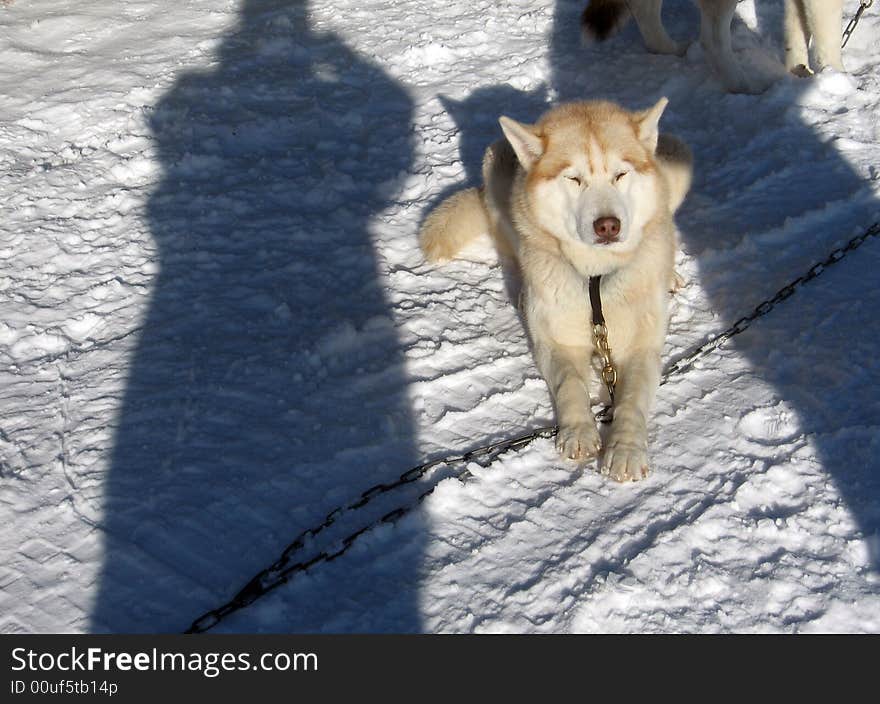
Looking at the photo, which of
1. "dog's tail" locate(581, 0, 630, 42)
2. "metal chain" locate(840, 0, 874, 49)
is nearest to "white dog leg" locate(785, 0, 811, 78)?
"metal chain" locate(840, 0, 874, 49)

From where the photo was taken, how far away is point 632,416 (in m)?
3.57

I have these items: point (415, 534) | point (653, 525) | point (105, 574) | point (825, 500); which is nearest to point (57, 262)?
point (105, 574)

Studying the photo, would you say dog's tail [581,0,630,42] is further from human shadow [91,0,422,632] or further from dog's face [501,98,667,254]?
dog's face [501,98,667,254]

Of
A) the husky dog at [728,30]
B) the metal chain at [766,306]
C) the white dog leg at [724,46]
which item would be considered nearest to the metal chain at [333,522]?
the metal chain at [766,306]

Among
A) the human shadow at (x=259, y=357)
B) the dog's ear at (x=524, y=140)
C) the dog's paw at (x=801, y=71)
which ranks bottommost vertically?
the human shadow at (x=259, y=357)

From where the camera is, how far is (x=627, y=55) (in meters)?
6.62

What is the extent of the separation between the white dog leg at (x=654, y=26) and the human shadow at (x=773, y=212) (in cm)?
9

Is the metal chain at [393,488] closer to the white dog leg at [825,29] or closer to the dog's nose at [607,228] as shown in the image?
the dog's nose at [607,228]

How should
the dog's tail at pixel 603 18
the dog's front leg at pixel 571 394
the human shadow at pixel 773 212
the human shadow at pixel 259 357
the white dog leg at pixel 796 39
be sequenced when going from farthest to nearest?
the dog's tail at pixel 603 18 → the white dog leg at pixel 796 39 → the human shadow at pixel 773 212 → the dog's front leg at pixel 571 394 → the human shadow at pixel 259 357

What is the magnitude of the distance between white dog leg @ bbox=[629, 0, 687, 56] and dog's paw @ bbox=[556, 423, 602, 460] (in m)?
3.83

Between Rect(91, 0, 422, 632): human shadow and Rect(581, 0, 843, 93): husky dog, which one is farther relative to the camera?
Rect(581, 0, 843, 93): husky dog

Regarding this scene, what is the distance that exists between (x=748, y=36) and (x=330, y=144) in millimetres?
2961

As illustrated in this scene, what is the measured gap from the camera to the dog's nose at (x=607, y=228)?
352cm

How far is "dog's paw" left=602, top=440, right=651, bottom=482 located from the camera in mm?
3422
